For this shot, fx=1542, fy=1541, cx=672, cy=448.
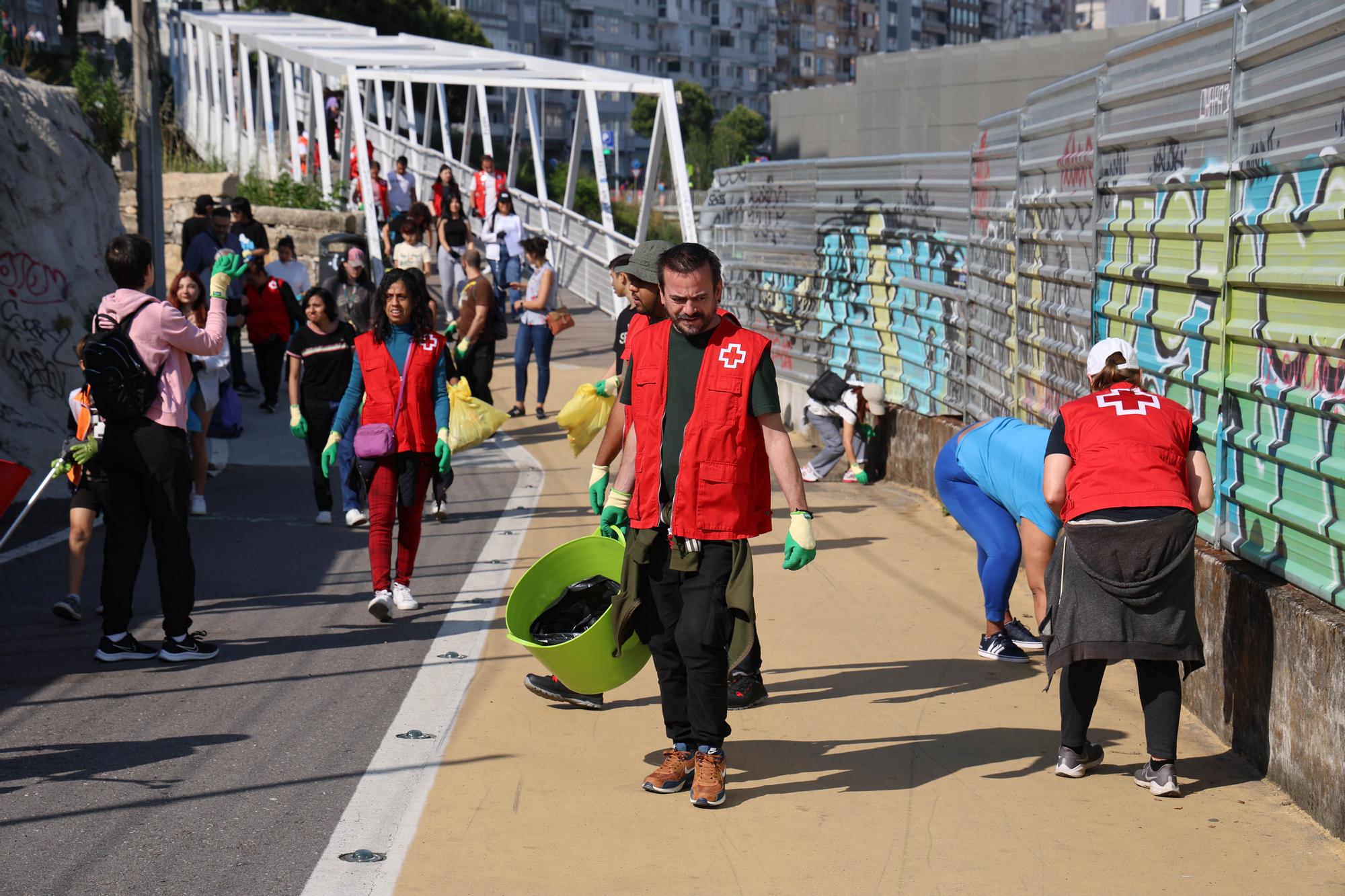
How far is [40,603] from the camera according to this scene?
7910 millimetres

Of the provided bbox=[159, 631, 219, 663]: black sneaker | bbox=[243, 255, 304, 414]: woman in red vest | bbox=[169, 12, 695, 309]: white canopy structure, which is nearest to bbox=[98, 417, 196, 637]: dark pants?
bbox=[159, 631, 219, 663]: black sneaker

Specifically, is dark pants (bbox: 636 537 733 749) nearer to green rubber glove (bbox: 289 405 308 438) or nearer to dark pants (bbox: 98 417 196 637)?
dark pants (bbox: 98 417 196 637)

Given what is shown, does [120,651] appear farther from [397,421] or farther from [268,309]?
[268,309]

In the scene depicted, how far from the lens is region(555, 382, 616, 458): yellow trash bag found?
29.1 ft

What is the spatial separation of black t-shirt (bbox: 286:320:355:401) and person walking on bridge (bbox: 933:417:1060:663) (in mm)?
4597

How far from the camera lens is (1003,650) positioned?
6.95 metres

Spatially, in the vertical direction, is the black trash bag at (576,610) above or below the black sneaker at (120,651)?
above

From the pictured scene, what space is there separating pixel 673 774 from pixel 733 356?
55.7 inches

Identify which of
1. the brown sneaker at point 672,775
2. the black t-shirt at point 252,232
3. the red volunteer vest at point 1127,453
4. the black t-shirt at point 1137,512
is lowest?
the brown sneaker at point 672,775

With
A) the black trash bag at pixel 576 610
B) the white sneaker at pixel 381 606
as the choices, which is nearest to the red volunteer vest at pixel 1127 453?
the black trash bag at pixel 576 610

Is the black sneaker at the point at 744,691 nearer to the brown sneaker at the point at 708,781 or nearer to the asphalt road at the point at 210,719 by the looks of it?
the brown sneaker at the point at 708,781

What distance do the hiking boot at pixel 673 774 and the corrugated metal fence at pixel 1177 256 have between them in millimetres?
2172

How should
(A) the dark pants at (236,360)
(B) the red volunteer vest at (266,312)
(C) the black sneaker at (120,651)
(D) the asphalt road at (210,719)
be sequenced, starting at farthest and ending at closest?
1. (A) the dark pants at (236,360)
2. (B) the red volunteer vest at (266,312)
3. (C) the black sneaker at (120,651)
4. (D) the asphalt road at (210,719)

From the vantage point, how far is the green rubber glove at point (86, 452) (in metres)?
6.89
